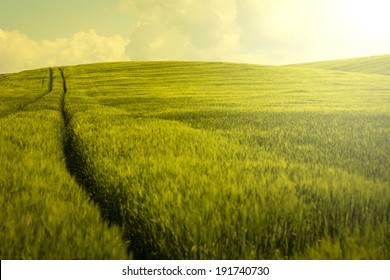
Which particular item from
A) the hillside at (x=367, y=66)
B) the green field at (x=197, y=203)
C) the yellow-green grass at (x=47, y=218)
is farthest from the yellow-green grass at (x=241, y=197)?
the hillside at (x=367, y=66)

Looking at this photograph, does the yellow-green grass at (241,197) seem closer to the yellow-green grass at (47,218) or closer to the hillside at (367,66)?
the yellow-green grass at (47,218)

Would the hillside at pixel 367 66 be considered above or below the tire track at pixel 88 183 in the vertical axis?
above

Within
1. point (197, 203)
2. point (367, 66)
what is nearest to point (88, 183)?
point (197, 203)

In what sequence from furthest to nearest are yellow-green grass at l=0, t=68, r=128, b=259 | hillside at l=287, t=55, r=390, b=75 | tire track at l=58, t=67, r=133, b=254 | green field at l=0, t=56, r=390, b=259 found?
1. hillside at l=287, t=55, r=390, b=75
2. tire track at l=58, t=67, r=133, b=254
3. green field at l=0, t=56, r=390, b=259
4. yellow-green grass at l=0, t=68, r=128, b=259

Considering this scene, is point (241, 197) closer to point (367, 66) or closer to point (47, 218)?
point (47, 218)

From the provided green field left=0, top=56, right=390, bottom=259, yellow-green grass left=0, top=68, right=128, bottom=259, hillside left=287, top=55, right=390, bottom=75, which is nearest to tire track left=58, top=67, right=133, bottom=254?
green field left=0, top=56, right=390, bottom=259

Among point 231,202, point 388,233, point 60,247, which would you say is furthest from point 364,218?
point 60,247

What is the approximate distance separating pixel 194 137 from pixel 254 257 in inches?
189

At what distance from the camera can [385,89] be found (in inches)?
1053

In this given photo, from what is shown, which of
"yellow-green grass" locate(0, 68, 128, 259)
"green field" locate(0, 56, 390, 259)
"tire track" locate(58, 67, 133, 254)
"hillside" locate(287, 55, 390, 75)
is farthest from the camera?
"hillside" locate(287, 55, 390, 75)

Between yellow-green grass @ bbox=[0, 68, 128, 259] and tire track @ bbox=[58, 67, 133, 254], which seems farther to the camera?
tire track @ bbox=[58, 67, 133, 254]

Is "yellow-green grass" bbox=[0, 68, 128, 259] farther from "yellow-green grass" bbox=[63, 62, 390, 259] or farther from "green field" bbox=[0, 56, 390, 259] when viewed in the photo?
"yellow-green grass" bbox=[63, 62, 390, 259]

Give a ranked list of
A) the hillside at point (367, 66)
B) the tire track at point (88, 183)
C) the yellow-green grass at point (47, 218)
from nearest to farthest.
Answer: the yellow-green grass at point (47, 218) → the tire track at point (88, 183) → the hillside at point (367, 66)
